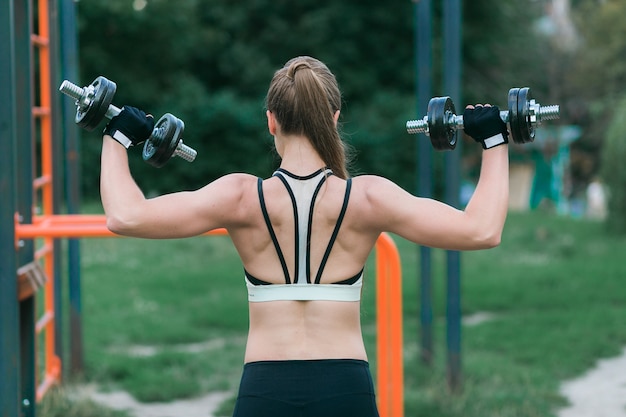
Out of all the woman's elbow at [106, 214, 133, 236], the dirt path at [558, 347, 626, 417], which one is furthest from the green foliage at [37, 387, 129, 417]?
the woman's elbow at [106, 214, 133, 236]

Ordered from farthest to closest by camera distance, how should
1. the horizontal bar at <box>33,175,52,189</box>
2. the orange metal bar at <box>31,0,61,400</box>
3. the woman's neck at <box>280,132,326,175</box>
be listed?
the orange metal bar at <box>31,0,61,400</box> < the horizontal bar at <box>33,175,52,189</box> < the woman's neck at <box>280,132,326,175</box>

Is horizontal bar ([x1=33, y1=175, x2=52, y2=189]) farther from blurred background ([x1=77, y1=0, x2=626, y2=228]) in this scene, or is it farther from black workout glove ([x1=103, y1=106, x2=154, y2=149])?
blurred background ([x1=77, y1=0, x2=626, y2=228])

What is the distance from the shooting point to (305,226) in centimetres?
212

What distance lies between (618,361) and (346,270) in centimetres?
437

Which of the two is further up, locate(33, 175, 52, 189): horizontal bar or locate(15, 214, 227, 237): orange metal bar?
locate(33, 175, 52, 189): horizontal bar

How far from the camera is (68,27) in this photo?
5.47 metres

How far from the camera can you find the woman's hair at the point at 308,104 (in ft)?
7.11

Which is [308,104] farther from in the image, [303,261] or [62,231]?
[62,231]

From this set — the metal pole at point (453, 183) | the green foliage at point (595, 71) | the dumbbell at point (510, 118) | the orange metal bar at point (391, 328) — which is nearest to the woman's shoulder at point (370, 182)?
the dumbbell at point (510, 118)

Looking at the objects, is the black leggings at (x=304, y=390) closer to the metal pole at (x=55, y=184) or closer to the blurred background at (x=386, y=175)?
the blurred background at (x=386, y=175)

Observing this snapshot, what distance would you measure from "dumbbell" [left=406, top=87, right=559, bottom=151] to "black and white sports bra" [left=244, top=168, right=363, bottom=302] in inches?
11.6

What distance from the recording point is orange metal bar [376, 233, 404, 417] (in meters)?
3.77

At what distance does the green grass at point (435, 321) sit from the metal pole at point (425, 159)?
211 mm

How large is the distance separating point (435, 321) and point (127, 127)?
571 cm
